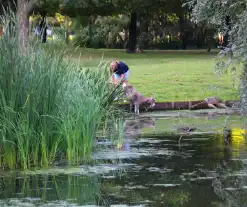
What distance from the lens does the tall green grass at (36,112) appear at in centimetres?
988

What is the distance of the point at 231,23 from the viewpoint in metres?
12.8

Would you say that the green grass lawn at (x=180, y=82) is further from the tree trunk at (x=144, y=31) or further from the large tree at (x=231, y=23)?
the tree trunk at (x=144, y=31)

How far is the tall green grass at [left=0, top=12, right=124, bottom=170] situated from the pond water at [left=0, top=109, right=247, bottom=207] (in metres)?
0.38

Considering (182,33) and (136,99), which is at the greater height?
(182,33)

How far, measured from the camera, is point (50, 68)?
1027cm

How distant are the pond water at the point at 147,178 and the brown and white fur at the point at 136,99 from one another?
4.58 m

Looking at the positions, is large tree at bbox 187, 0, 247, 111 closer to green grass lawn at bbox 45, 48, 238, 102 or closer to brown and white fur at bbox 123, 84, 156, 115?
brown and white fur at bbox 123, 84, 156, 115

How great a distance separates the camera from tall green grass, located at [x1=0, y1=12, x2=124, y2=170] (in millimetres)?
9875

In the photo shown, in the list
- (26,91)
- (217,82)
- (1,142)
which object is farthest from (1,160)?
(217,82)

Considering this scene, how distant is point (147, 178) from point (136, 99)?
8643mm

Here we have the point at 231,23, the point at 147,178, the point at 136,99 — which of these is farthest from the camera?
the point at 136,99

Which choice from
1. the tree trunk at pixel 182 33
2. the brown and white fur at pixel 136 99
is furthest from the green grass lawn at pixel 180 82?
the tree trunk at pixel 182 33

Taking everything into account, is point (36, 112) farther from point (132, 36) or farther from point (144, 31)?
point (144, 31)

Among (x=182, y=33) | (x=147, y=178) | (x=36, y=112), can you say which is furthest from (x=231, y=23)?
(x=182, y=33)
